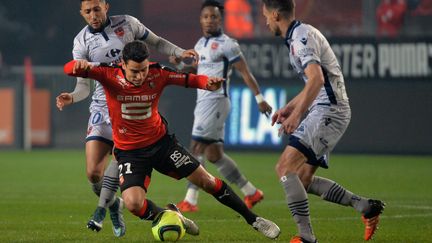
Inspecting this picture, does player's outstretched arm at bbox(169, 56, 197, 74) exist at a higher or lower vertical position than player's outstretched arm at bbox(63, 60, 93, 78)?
lower

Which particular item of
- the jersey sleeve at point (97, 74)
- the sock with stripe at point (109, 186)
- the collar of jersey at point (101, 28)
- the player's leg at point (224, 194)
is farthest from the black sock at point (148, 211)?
the collar of jersey at point (101, 28)

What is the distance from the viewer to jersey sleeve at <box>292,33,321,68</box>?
28.6 ft

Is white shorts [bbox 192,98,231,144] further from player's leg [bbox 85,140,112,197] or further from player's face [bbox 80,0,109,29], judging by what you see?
player's face [bbox 80,0,109,29]

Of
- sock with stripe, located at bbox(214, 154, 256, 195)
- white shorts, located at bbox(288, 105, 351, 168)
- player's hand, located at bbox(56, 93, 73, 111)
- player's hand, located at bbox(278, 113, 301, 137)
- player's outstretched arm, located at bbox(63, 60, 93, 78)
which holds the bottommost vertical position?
sock with stripe, located at bbox(214, 154, 256, 195)

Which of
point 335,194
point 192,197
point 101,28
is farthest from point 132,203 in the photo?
point 192,197

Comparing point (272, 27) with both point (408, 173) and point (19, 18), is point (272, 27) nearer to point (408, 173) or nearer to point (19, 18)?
point (408, 173)

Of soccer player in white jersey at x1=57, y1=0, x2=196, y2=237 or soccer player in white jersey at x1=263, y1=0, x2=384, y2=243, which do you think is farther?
soccer player in white jersey at x1=57, y1=0, x2=196, y2=237

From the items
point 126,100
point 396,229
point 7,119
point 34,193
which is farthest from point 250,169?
point 126,100

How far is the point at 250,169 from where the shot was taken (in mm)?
18953

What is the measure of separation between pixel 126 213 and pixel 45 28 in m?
13.9

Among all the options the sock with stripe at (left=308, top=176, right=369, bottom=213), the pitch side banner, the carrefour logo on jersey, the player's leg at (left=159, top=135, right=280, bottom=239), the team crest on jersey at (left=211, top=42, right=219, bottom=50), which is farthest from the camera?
the carrefour logo on jersey

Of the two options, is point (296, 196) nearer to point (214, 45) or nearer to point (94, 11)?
point (94, 11)

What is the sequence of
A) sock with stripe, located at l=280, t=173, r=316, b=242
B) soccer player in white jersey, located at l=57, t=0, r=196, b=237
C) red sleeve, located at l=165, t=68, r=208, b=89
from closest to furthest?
sock with stripe, located at l=280, t=173, r=316, b=242, red sleeve, located at l=165, t=68, r=208, b=89, soccer player in white jersey, located at l=57, t=0, r=196, b=237

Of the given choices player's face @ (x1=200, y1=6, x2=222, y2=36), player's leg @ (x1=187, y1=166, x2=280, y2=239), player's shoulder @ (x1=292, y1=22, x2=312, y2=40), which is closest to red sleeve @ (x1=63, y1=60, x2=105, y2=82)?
player's leg @ (x1=187, y1=166, x2=280, y2=239)
